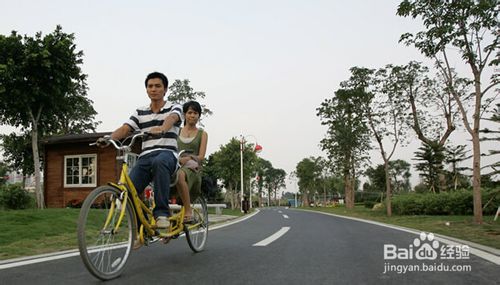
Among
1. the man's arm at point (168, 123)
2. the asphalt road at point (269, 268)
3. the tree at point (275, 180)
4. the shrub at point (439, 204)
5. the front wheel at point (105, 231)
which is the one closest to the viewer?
the front wheel at point (105, 231)

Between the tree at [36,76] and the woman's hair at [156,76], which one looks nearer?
the woman's hair at [156,76]

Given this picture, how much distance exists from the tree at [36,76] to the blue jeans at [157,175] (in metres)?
14.0

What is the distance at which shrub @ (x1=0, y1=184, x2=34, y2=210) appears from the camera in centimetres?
1516

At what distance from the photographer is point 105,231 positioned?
11.7ft

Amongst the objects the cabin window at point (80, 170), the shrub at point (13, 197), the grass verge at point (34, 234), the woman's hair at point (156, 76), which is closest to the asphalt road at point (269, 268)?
the grass verge at point (34, 234)

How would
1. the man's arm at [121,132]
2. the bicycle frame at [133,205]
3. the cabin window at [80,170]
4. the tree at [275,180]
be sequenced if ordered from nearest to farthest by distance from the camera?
1. the bicycle frame at [133,205]
2. the man's arm at [121,132]
3. the cabin window at [80,170]
4. the tree at [275,180]

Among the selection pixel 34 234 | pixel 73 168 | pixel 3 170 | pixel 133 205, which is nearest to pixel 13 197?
pixel 73 168

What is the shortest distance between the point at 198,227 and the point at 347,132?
→ 78.0ft

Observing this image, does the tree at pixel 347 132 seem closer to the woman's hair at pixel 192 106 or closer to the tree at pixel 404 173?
the woman's hair at pixel 192 106

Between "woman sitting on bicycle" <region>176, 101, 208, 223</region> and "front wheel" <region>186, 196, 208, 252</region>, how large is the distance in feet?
0.85

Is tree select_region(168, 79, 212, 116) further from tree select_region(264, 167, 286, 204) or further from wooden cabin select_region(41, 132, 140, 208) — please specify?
tree select_region(264, 167, 286, 204)

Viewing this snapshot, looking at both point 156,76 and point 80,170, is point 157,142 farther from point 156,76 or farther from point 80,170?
point 80,170

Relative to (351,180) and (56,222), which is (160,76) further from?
(351,180)

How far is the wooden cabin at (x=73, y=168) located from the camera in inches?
822
